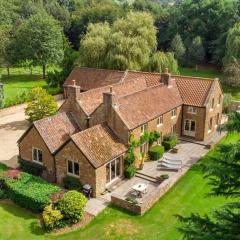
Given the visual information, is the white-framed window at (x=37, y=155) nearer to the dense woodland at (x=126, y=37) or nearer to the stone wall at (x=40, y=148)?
the stone wall at (x=40, y=148)

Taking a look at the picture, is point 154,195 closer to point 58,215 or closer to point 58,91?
point 58,215

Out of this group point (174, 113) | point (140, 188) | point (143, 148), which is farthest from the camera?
point (174, 113)

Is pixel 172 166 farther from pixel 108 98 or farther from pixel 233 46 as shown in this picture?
pixel 233 46

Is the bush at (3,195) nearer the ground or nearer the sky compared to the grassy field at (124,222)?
nearer the sky

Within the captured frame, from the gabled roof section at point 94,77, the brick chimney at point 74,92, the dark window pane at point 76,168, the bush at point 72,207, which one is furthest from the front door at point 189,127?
the bush at point 72,207

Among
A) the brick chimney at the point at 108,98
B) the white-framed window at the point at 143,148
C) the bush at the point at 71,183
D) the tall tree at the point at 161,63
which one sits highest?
the tall tree at the point at 161,63

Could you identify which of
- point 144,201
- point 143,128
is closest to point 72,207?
point 144,201

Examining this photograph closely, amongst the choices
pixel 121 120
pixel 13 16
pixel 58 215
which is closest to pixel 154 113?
pixel 121 120
